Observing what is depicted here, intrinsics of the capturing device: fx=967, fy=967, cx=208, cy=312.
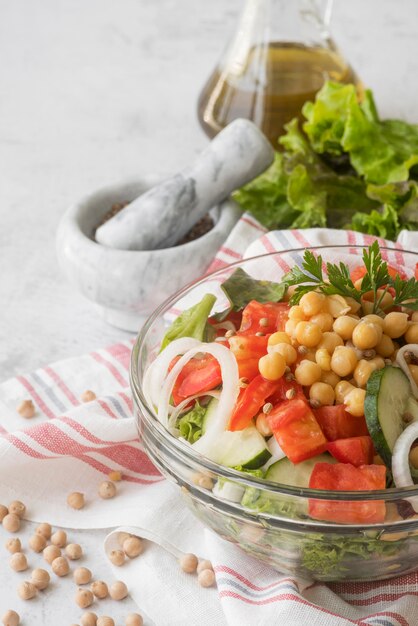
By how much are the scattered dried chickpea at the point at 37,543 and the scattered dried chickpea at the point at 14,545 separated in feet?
0.11

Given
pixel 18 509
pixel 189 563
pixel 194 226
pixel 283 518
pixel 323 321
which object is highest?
pixel 323 321

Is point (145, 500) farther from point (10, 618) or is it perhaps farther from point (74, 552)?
point (10, 618)

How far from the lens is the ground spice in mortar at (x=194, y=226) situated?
3852mm

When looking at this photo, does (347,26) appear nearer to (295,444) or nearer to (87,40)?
(87,40)

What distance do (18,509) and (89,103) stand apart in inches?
113

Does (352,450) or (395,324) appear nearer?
(352,450)

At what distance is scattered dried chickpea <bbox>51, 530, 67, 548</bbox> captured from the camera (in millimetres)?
2814

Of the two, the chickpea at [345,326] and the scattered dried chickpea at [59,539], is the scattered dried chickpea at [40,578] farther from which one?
the chickpea at [345,326]

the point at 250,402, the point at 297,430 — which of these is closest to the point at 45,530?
the point at 250,402

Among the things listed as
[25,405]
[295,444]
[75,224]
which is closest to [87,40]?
[75,224]

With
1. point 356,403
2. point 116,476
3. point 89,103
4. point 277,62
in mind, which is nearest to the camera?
→ point 356,403

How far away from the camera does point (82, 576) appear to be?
106 inches

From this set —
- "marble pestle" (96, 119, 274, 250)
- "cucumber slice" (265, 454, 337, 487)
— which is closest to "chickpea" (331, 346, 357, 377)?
"cucumber slice" (265, 454, 337, 487)

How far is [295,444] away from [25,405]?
132cm
